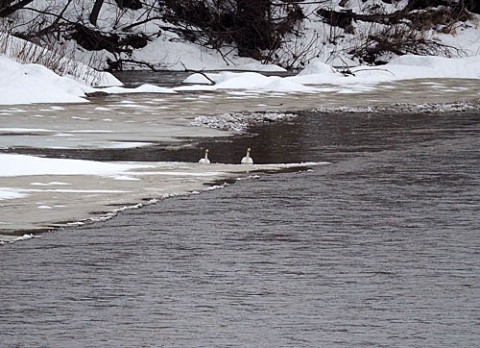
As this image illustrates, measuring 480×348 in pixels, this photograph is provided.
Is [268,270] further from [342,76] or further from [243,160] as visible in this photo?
[342,76]

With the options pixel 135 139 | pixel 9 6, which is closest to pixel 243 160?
pixel 135 139

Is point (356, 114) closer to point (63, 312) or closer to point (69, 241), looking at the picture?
point (69, 241)

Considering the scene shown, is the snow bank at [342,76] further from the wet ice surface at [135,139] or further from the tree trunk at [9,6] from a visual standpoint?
the tree trunk at [9,6]

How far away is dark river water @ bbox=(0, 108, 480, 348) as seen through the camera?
6941 mm

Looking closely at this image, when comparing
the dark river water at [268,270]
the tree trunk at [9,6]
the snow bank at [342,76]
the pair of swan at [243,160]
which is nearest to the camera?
the dark river water at [268,270]

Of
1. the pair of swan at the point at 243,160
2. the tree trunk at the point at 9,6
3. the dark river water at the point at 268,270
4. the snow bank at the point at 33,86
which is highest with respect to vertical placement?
the tree trunk at the point at 9,6

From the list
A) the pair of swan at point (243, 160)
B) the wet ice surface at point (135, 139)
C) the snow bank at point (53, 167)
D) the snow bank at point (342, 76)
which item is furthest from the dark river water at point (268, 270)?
the snow bank at point (342, 76)

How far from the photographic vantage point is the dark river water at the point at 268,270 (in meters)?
6.94

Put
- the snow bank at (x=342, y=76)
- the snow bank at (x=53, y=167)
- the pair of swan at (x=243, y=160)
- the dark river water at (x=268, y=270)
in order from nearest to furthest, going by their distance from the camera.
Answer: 1. the dark river water at (x=268, y=270)
2. the snow bank at (x=53, y=167)
3. the pair of swan at (x=243, y=160)
4. the snow bank at (x=342, y=76)

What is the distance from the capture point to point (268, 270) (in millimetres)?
8570

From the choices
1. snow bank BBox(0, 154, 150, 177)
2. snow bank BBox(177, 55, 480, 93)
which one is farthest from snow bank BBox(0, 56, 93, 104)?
snow bank BBox(0, 154, 150, 177)

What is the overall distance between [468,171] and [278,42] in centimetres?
2603

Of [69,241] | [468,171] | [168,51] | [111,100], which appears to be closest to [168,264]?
[69,241]

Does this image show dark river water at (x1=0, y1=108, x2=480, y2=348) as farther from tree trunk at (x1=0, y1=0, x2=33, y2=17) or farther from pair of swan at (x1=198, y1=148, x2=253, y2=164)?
tree trunk at (x1=0, y1=0, x2=33, y2=17)
